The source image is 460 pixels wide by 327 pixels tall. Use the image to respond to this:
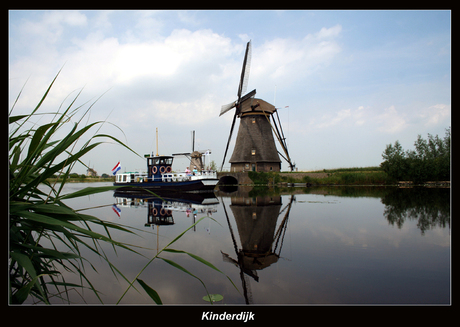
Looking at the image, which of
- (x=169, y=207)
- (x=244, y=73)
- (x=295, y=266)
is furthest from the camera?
(x=244, y=73)

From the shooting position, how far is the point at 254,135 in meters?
30.2

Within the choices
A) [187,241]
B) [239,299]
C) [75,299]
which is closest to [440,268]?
[239,299]

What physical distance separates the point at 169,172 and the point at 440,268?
76.2ft


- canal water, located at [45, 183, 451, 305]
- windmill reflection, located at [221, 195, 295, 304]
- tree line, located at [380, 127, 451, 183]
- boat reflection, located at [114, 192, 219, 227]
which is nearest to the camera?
canal water, located at [45, 183, 451, 305]

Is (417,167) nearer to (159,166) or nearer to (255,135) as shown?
(255,135)

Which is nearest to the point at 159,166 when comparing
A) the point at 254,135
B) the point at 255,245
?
the point at 254,135

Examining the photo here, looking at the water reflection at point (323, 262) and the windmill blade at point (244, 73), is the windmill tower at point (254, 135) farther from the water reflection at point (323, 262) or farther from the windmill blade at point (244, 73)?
the water reflection at point (323, 262)

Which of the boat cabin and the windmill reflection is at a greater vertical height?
the boat cabin

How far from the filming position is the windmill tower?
30.2m

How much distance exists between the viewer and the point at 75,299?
2914 millimetres

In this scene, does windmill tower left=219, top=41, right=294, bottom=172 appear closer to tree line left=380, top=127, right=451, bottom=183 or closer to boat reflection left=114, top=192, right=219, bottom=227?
tree line left=380, top=127, right=451, bottom=183

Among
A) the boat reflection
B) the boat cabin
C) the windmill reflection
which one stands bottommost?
the boat reflection

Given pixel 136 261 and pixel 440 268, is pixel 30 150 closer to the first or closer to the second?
pixel 136 261

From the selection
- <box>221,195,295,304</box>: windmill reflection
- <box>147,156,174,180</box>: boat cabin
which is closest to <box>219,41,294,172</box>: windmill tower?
<box>147,156,174,180</box>: boat cabin
